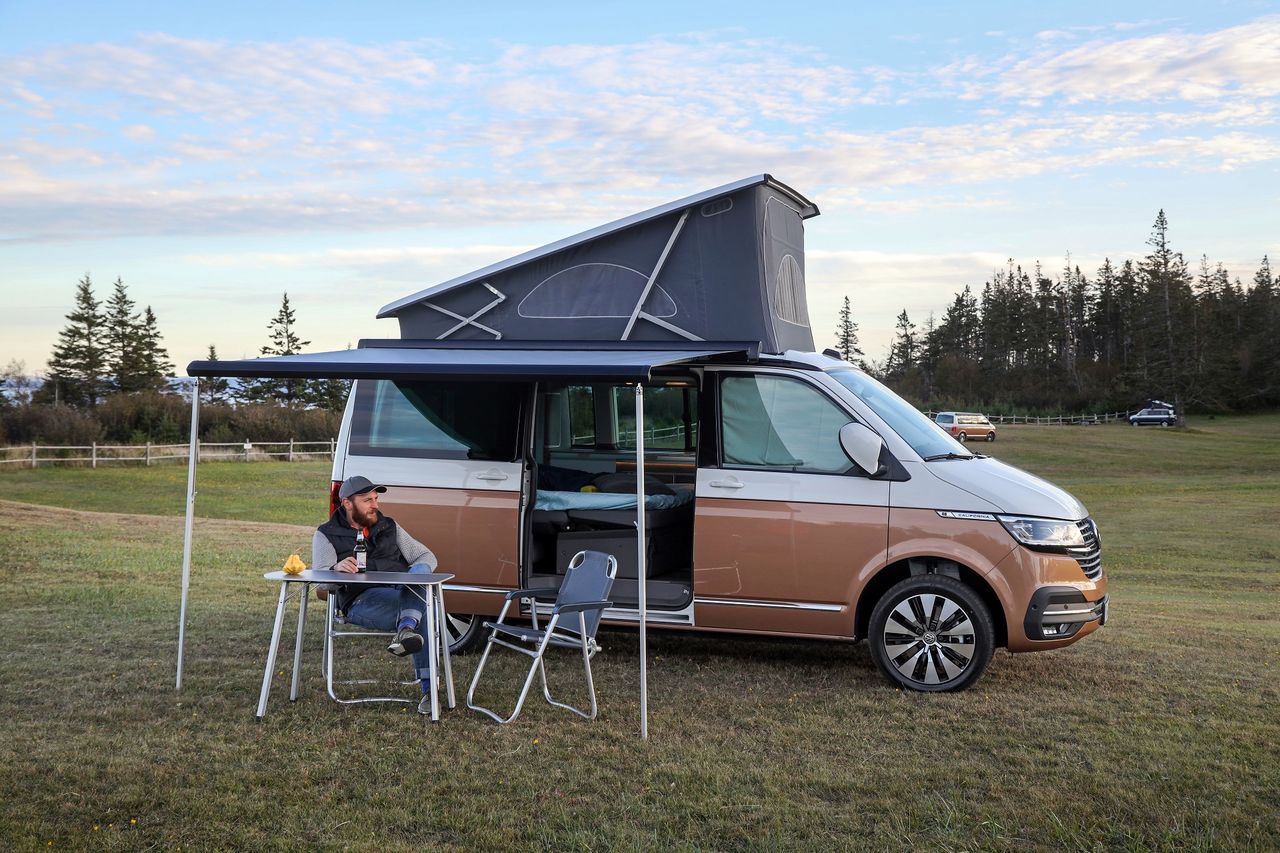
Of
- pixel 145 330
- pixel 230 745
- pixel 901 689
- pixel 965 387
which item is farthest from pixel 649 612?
pixel 965 387

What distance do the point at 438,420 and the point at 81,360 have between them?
80719mm

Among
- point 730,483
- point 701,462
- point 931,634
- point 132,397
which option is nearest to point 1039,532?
point 931,634

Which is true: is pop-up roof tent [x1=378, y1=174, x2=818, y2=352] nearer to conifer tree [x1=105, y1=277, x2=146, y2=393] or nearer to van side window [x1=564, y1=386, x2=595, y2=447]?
van side window [x1=564, y1=386, x2=595, y2=447]

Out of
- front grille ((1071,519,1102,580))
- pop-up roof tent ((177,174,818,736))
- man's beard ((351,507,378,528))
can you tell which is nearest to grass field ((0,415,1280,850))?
front grille ((1071,519,1102,580))

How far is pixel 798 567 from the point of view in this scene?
7723 mm

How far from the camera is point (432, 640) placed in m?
6.96

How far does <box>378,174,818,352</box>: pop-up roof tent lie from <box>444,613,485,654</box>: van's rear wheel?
208 centimetres

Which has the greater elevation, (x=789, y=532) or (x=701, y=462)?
(x=701, y=462)

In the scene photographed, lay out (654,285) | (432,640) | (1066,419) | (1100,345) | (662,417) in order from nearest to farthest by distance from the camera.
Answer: (432,640)
(654,285)
(662,417)
(1066,419)
(1100,345)

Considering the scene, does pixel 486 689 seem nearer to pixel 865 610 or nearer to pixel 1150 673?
pixel 865 610

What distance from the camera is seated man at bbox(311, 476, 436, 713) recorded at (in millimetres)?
7336

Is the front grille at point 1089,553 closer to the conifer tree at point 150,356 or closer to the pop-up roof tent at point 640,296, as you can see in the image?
the pop-up roof tent at point 640,296

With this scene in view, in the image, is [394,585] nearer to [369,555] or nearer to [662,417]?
[369,555]

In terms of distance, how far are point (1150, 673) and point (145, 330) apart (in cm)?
8452
